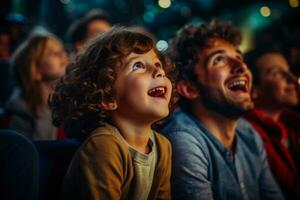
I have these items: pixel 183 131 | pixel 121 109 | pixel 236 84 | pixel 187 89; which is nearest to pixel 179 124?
pixel 183 131

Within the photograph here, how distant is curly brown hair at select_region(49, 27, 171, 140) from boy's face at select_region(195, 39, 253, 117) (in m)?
0.40

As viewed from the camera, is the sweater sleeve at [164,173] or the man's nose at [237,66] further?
the man's nose at [237,66]

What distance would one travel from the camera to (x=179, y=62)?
1.81 m

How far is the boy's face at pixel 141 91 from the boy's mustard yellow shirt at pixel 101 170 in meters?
0.10

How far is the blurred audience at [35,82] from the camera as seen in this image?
246cm

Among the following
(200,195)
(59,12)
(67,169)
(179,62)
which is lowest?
(200,195)

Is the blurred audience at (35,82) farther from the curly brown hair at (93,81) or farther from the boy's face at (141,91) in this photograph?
the boy's face at (141,91)

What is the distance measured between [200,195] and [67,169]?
519mm

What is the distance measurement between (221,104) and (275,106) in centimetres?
74

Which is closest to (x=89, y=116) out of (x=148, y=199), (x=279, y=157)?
(x=148, y=199)

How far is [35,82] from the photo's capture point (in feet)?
8.67

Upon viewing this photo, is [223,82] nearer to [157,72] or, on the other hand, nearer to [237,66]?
[237,66]

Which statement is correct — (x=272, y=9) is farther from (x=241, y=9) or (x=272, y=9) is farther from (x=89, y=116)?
(x=89, y=116)

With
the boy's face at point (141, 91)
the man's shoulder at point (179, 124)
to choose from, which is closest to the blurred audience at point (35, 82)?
the man's shoulder at point (179, 124)
